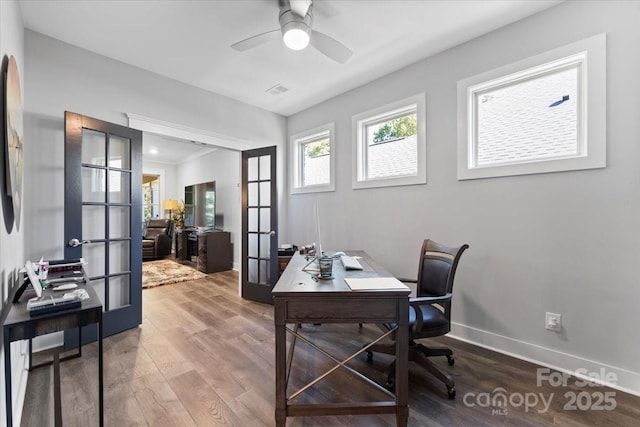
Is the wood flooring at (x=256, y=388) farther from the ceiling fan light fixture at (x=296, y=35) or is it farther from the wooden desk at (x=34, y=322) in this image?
the ceiling fan light fixture at (x=296, y=35)

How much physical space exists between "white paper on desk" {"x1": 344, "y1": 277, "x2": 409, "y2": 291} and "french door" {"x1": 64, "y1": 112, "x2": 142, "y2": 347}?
2496mm

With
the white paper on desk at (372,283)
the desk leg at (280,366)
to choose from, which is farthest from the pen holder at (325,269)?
the desk leg at (280,366)

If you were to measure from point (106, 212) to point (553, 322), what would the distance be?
4.09 metres

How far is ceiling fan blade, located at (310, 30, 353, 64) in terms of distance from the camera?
203 centimetres

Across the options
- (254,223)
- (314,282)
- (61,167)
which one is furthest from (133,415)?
(254,223)

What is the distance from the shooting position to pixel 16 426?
145 centimetres

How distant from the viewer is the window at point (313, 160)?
12.5 ft

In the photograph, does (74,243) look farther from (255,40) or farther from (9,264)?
(255,40)

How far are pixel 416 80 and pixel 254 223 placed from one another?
2.74 metres

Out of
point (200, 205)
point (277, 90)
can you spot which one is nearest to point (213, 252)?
point (200, 205)

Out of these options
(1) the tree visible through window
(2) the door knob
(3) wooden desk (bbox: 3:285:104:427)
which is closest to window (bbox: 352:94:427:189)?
(1) the tree visible through window

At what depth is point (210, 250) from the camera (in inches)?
207

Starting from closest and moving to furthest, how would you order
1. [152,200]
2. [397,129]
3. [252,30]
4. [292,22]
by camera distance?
[292,22] < [252,30] < [397,129] < [152,200]

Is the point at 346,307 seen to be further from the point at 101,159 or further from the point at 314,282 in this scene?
the point at 101,159
